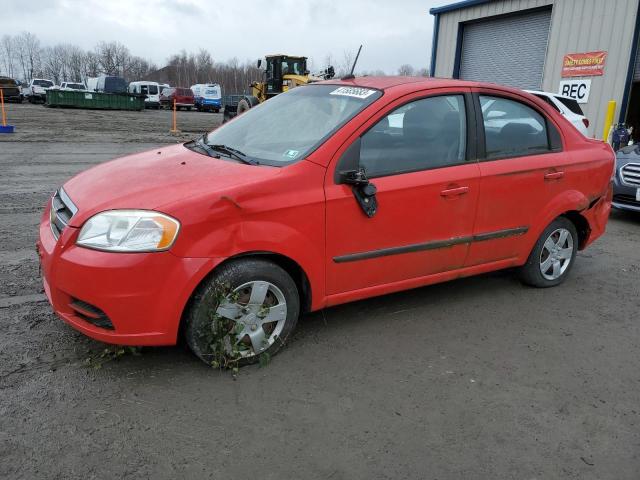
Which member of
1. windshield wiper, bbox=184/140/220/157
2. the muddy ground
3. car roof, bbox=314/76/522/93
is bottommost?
the muddy ground

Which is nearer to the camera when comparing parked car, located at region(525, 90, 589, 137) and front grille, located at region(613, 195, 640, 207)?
front grille, located at region(613, 195, 640, 207)

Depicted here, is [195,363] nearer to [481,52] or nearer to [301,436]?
[301,436]

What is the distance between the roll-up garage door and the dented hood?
14.5 metres

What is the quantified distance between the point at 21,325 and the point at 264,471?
2.12 m

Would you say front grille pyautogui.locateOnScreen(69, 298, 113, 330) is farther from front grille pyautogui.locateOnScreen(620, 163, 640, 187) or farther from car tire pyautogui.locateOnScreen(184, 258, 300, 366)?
front grille pyautogui.locateOnScreen(620, 163, 640, 187)

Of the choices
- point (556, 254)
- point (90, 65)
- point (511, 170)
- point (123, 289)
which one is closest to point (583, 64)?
point (556, 254)

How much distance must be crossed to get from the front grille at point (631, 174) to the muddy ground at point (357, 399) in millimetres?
3771

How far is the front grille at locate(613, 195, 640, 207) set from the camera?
24.3 ft

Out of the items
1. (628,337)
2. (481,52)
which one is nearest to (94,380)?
(628,337)

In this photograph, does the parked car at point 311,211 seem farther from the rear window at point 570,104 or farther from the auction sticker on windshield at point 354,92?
the rear window at point 570,104

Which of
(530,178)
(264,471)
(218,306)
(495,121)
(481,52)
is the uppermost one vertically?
(481,52)

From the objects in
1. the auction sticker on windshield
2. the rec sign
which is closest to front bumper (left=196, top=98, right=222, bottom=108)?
the rec sign

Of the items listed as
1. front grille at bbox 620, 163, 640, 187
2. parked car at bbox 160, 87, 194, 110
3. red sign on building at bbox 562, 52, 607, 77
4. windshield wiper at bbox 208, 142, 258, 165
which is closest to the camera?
windshield wiper at bbox 208, 142, 258, 165

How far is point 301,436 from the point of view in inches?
101
